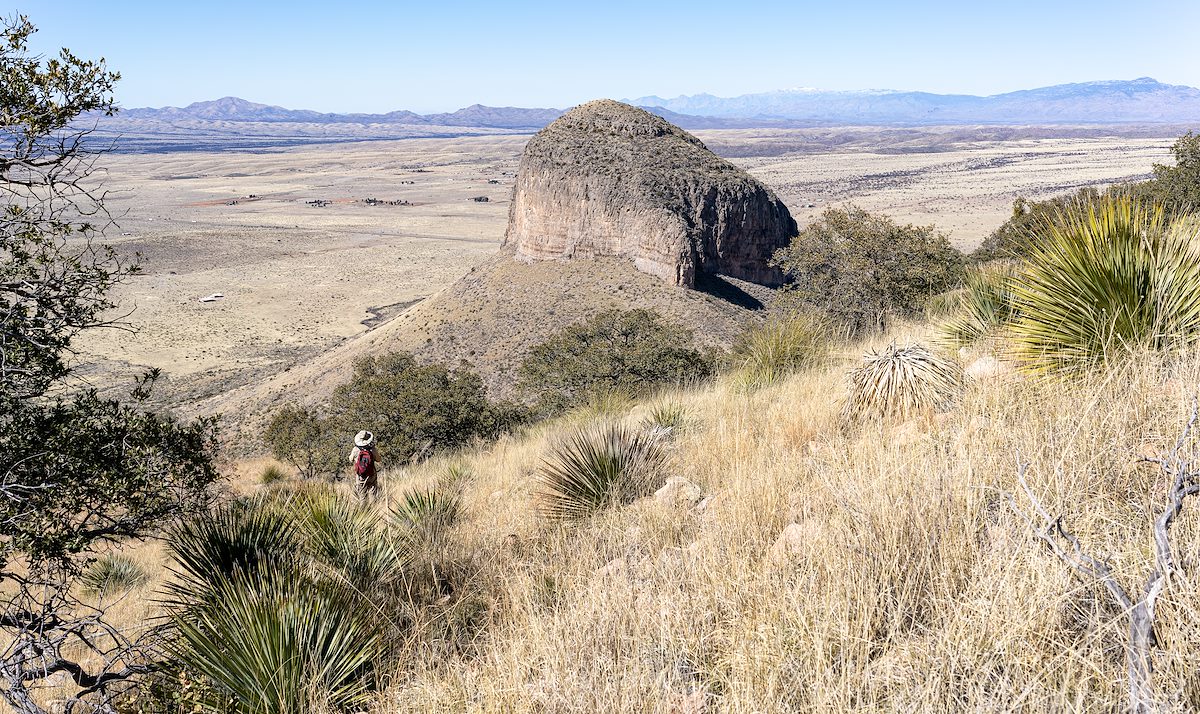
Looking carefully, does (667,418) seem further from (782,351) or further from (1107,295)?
(1107,295)

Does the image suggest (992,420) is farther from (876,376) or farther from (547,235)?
(547,235)

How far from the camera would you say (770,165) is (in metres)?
161

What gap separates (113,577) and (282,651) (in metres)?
7.85

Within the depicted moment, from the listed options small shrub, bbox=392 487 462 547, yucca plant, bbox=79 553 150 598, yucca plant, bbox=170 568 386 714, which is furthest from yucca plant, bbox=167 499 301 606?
yucca plant, bbox=79 553 150 598

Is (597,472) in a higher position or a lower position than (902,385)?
lower

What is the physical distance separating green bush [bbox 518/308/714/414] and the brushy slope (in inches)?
524

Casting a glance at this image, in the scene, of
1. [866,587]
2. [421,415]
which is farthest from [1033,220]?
[421,415]

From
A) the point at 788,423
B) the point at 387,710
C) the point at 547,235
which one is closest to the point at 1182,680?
the point at 387,710

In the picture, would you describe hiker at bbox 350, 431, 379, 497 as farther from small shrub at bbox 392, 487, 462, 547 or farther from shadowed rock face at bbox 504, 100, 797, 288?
shadowed rock face at bbox 504, 100, 797, 288

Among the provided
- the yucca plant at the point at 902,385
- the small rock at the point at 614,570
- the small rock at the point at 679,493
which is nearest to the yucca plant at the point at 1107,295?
the yucca plant at the point at 902,385

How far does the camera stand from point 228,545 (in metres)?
4.70

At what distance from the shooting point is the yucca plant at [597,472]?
5320mm

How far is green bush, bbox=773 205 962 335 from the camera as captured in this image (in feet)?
62.4

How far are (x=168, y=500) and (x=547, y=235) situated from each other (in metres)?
33.8
